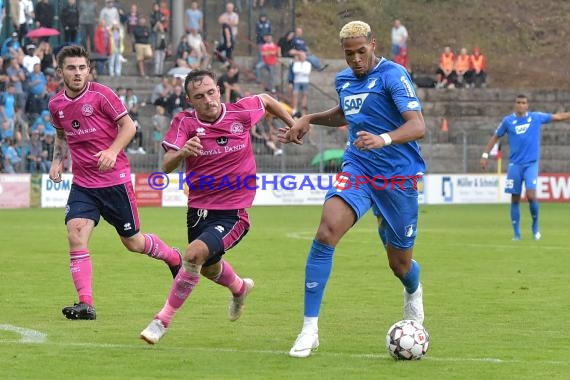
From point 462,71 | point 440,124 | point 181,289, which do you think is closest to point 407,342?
point 181,289

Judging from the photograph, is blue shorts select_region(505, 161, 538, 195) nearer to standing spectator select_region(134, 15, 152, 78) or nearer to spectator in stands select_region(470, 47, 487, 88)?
standing spectator select_region(134, 15, 152, 78)

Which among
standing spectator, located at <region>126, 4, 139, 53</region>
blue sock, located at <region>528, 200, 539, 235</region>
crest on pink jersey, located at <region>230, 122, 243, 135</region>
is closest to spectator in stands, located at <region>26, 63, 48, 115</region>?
standing spectator, located at <region>126, 4, 139, 53</region>

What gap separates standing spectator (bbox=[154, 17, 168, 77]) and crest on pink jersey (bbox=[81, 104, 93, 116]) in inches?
1076

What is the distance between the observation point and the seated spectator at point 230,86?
3551 cm

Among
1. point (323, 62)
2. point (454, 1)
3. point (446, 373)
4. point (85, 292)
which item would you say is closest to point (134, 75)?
point (323, 62)

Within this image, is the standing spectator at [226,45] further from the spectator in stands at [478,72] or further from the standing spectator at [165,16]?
the spectator in stands at [478,72]

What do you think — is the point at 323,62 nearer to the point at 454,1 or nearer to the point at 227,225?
the point at 454,1

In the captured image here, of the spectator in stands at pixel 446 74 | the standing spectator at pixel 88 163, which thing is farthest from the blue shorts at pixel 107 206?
the spectator in stands at pixel 446 74

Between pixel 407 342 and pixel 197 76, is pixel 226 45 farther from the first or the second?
pixel 407 342

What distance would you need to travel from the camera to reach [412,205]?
369 inches

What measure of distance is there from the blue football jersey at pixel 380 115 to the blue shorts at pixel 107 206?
2728 millimetres

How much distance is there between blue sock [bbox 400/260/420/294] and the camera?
381 inches

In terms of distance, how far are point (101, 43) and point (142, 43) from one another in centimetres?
213

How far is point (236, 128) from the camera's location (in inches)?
390
